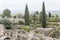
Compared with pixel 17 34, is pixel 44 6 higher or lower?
higher

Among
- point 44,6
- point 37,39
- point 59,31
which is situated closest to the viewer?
point 37,39

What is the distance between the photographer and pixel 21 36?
17.8 metres

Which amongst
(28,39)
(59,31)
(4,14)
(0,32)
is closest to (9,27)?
(0,32)

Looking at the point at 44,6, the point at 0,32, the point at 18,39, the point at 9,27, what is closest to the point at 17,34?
the point at 18,39

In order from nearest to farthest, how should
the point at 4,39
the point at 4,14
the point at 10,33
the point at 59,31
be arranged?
1. the point at 4,39
2. the point at 10,33
3. the point at 59,31
4. the point at 4,14

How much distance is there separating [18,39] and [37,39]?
3.05m

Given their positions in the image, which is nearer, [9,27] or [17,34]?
[17,34]

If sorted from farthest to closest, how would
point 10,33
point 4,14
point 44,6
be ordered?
point 4,14 < point 44,6 < point 10,33

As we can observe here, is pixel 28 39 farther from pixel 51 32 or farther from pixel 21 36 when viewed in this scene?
pixel 51 32

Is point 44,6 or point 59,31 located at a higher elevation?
point 44,6

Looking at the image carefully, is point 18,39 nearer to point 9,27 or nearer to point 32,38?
point 32,38

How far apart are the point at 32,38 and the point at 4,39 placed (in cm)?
313

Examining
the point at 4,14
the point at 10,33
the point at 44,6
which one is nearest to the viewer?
the point at 10,33

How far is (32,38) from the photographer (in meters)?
16.0
